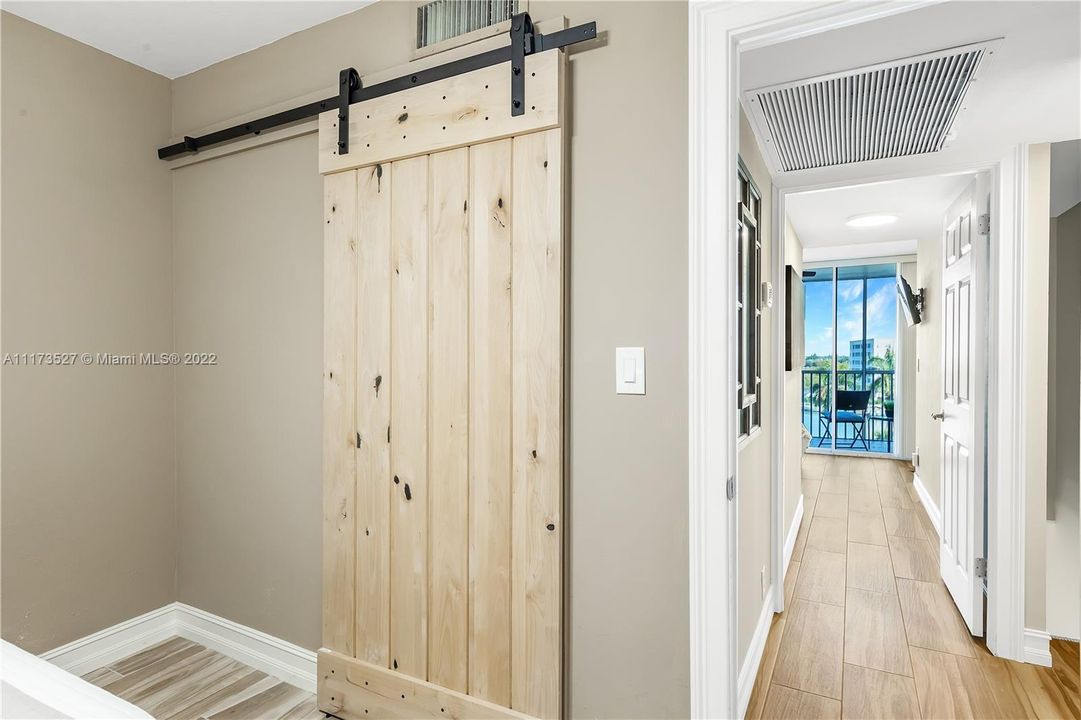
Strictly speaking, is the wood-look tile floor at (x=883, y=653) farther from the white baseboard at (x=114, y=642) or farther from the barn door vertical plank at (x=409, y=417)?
the white baseboard at (x=114, y=642)

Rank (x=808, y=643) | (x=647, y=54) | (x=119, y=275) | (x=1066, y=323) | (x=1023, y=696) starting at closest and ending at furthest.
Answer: (x=647, y=54), (x=1023, y=696), (x=119, y=275), (x=808, y=643), (x=1066, y=323)

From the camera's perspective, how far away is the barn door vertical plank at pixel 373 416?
6.36ft

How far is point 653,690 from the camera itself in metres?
1.57

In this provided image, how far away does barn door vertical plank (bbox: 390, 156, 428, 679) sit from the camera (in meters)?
1.87

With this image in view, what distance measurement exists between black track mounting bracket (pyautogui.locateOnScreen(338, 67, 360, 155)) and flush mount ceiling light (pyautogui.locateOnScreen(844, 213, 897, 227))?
3.96 metres

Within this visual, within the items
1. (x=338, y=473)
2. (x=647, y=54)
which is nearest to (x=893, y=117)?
(x=647, y=54)

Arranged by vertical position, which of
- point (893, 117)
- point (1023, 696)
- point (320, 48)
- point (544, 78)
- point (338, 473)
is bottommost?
point (1023, 696)

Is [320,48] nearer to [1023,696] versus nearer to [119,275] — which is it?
[119,275]

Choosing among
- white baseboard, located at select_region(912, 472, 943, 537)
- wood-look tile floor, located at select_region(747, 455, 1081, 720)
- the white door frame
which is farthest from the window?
white baseboard, located at select_region(912, 472, 943, 537)

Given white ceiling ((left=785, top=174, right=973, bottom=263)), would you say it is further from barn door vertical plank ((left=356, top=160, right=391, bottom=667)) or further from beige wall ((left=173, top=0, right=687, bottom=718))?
barn door vertical plank ((left=356, top=160, right=391, bottom=667))

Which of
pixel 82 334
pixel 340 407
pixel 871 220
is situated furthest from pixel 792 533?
pixel 82 334

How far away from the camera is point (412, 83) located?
1857 mm

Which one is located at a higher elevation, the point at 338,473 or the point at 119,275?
the point at 119,275

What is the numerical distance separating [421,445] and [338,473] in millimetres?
376
